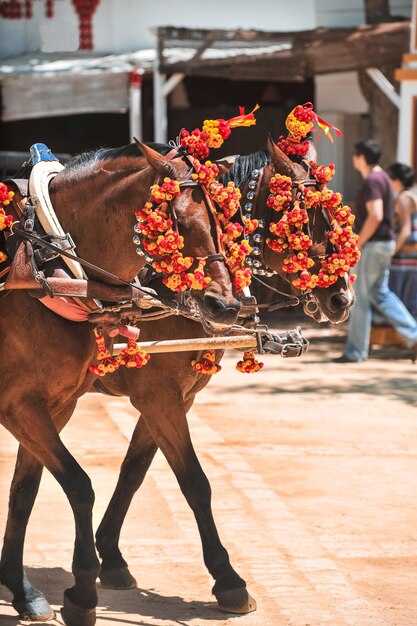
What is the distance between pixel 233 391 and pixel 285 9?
282 inches

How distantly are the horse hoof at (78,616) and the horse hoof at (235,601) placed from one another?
0.63m

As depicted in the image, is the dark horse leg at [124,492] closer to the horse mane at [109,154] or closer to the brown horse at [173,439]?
the brown horse at [173,439]

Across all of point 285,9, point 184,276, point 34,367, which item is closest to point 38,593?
point 34,367

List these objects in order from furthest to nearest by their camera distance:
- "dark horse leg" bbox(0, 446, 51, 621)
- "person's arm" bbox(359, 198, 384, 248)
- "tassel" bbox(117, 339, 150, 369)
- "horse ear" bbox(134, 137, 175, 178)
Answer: "person's arm" bbox(359, 198, 384, 248), "dark horse leg" bbox(0, 446, 51, 621), "tassel" bbox(117, 339, 150, 369), "horse ear" bbox(134, 137, 175, 178)

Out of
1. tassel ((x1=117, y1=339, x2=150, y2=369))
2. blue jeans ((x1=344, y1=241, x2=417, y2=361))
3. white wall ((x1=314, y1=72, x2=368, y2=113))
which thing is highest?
tassel ((x1=117, y1=339, x2=150, y2=369))

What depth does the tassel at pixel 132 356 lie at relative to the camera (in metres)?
4.98

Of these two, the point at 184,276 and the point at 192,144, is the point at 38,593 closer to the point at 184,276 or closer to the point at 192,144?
the point at 184,276

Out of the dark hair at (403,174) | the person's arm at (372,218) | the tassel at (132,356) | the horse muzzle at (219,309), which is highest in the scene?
the horse muzzle at (219,309)

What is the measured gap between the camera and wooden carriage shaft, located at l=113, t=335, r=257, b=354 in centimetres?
523

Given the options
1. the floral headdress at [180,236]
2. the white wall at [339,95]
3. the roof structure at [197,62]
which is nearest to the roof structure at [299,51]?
the roof structure at [197,62]

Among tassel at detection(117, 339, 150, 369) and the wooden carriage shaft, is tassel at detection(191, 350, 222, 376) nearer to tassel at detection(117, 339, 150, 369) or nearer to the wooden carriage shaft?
the wooden carriage shaft

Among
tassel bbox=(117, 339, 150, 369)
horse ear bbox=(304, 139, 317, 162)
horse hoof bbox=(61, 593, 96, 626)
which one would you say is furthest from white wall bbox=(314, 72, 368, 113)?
horse hoof bbox=(61, 593, 96, 626)

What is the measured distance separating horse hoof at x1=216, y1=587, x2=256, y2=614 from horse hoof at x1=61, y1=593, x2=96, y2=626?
63 centimetres

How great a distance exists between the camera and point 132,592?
5.59 meters
